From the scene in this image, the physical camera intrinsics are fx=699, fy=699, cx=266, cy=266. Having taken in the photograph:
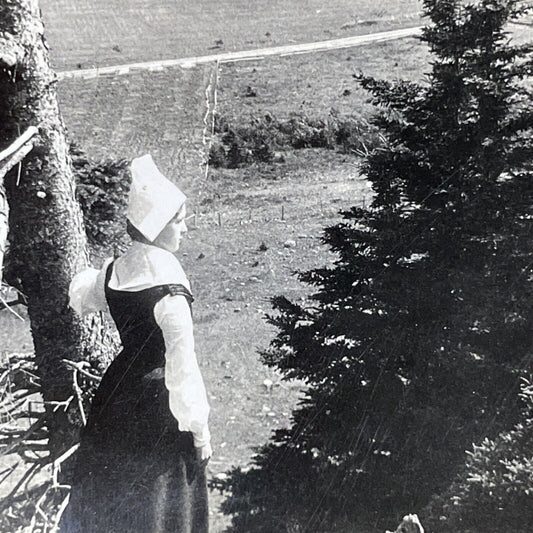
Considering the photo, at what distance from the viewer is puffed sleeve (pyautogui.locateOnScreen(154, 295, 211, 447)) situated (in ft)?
8.93

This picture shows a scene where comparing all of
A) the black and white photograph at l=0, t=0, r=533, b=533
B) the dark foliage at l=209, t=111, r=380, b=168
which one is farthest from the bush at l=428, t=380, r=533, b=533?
the dark foliage at l=209, t=111, r=380, b=168

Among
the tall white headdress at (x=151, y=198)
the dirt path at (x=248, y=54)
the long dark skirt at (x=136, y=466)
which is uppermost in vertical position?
the tall white headdress at (x=151, y=198)

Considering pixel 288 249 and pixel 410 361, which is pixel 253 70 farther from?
Answer: pixel 410 361

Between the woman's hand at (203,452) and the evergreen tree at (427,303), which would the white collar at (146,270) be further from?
the evergreen tree at (427,303)

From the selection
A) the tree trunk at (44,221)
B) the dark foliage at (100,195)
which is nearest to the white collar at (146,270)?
the tree trunk at (44,221)

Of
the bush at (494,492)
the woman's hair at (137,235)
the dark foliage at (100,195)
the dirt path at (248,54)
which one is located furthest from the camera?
the dirt path at (248,54)

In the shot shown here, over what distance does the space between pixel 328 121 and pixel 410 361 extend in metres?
9.70

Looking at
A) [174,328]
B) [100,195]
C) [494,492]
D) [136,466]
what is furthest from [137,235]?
[100,195]

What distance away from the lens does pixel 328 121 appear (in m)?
14.0

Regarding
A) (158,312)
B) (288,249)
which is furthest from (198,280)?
(158,312)

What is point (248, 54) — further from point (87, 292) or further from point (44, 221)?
point (87, 292)

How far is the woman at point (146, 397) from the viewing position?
2746 millimetres

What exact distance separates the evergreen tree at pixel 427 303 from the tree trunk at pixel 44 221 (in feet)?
6.43

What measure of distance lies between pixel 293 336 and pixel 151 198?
2.70m
